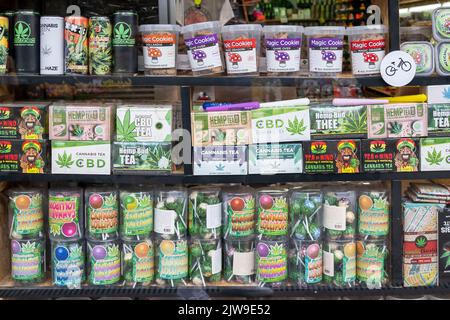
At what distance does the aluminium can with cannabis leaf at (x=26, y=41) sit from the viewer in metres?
1.80

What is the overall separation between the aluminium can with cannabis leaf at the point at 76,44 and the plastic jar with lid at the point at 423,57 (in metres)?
1.14

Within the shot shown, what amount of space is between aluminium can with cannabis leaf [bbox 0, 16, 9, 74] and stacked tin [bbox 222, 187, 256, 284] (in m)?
0.91

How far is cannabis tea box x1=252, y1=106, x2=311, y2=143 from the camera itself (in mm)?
1862

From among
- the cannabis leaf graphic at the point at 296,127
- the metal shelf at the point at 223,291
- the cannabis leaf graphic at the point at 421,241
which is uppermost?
the cannabis leaf graphic at the point at 296,127

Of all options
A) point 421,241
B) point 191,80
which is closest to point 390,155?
point 421,241

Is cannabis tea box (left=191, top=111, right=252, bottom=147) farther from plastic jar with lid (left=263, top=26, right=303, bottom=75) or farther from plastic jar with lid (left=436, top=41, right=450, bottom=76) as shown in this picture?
plastic jar with lid (left=436, top=41, right=450, bottom=76)

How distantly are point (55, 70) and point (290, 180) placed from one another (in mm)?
928

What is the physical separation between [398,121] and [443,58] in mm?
280

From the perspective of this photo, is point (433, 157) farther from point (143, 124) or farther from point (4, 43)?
point (4, 43)

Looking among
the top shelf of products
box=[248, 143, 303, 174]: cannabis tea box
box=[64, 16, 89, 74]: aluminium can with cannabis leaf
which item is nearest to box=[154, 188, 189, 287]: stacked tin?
box=[248, 143, 303, 174]: cannabis tea box

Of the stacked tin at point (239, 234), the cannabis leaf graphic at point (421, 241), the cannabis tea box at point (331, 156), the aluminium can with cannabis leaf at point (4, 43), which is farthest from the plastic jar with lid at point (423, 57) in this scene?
the aluminium can with cannabis leaf at point (4, 43)

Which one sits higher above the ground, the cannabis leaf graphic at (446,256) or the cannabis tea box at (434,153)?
the cannabis tea box at (434,153)

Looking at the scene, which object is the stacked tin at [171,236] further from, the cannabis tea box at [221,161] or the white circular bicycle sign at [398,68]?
the white circular bicycle sign at [398,68]

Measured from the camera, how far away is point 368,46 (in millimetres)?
1853
